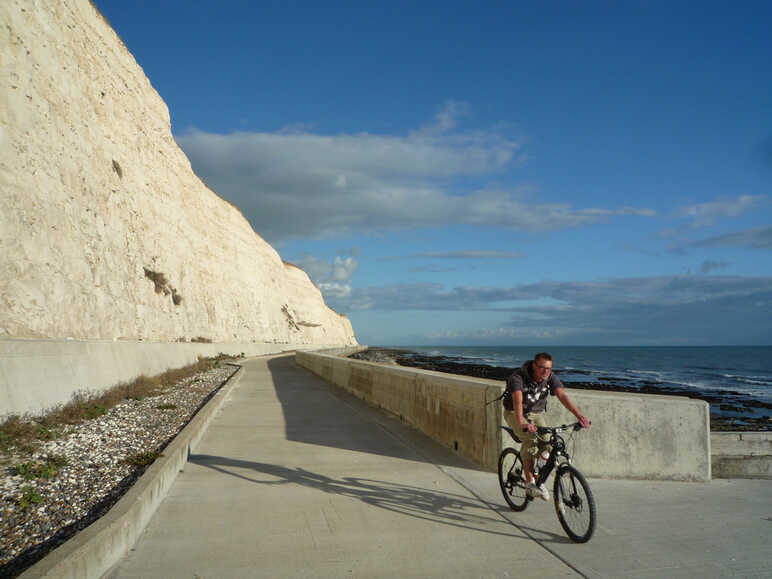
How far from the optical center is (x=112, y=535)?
4508mm

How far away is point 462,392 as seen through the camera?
28.0 ft

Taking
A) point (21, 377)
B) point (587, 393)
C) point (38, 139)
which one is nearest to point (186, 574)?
point (587, 393)

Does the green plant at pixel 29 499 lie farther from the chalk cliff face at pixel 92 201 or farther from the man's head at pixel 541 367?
the chalk cliff face at pixel 92 201

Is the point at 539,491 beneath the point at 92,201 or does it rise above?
beneath

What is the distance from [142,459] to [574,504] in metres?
5.61

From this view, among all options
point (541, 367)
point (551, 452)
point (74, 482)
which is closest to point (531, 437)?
point (551, 452)

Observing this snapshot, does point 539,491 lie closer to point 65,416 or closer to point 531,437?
point 531,437

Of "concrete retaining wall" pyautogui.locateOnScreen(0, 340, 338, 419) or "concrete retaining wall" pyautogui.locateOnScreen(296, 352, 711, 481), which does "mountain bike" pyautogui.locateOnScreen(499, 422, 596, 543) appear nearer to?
"concrete retaining wall" pyautogui.locateOnScreen(296, 352, 711, 481)

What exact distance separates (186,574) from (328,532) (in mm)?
1381

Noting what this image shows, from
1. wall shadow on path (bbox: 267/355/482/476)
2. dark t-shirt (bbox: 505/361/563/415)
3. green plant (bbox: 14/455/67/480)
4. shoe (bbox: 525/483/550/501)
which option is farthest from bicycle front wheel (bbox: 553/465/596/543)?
green plant (bbox: 14/455/67/480)

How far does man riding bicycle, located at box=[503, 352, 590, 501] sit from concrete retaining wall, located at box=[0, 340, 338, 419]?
25.7 ft

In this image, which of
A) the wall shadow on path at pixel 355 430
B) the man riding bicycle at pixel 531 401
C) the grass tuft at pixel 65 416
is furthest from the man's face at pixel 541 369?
the grass tuft at pixel 65 416

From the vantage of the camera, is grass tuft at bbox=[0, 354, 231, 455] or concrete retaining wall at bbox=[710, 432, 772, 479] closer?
grass tuft at bbox=[0, 354, 231, 455]

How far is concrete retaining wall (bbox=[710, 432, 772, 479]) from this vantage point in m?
8.41
